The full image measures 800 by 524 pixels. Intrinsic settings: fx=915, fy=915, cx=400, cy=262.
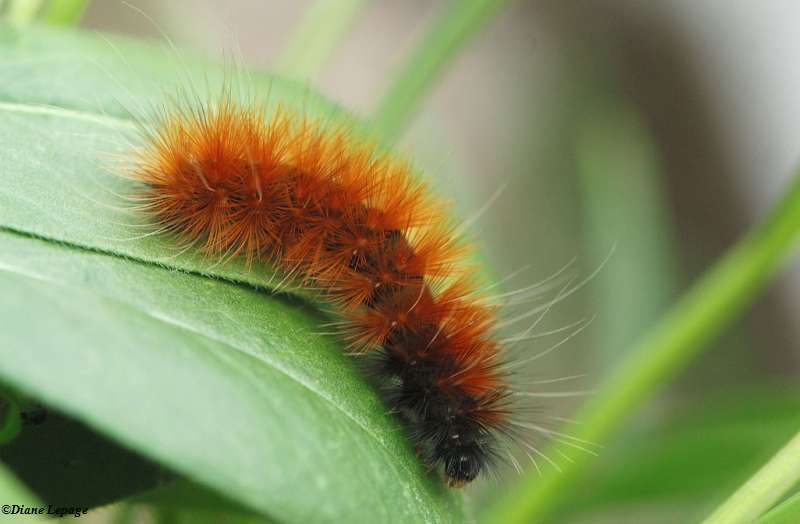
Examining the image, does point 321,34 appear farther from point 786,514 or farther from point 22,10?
point 786,514

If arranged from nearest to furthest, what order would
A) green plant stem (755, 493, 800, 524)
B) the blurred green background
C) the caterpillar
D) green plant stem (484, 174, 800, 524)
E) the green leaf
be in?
the green leaf, green plant stem (755, 493, 800, 524), the caterpillar, green plant stem (484, 174, 800, 524), the blurred green background

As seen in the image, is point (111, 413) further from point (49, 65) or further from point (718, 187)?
point (718, 187)

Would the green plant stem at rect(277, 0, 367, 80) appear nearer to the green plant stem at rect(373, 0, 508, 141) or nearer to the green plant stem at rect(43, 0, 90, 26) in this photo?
the green plant stem at rect(373, 0, 508, 141)

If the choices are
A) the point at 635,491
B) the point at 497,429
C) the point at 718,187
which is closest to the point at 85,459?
the point at 497,429

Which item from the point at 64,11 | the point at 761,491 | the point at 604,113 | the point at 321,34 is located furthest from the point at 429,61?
the point at 604,113

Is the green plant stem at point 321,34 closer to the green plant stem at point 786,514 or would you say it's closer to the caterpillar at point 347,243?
the caterpillar at point 347,243

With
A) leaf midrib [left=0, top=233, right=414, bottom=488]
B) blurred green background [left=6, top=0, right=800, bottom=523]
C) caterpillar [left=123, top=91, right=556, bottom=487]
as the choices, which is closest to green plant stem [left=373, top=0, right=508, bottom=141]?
caterpillar [left=123, top=91, right=556, bottom=487]
